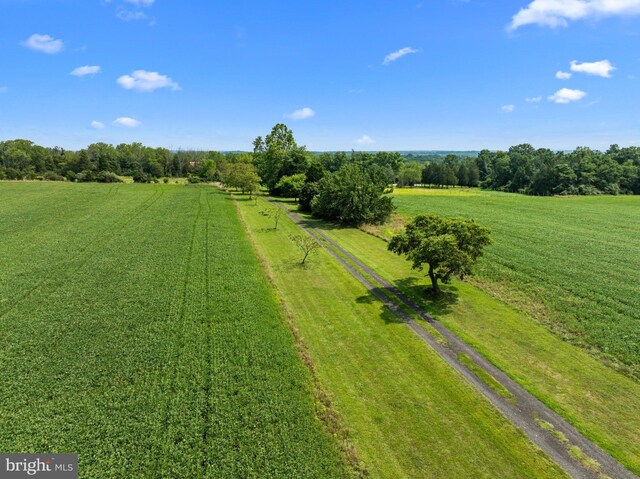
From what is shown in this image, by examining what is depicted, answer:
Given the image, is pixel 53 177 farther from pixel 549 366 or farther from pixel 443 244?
pixel 549 366

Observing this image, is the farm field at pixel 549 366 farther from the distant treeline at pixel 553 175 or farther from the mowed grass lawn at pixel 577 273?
the distant treeline at pixel 553 175

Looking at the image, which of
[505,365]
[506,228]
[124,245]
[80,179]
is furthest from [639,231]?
[80,179]

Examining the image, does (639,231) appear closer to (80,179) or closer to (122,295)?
(122,295)

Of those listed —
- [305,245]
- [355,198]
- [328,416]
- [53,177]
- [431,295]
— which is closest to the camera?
[328,416]

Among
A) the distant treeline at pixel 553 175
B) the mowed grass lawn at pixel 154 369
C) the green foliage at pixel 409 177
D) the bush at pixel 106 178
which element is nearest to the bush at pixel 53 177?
the bush at pixel 106 178

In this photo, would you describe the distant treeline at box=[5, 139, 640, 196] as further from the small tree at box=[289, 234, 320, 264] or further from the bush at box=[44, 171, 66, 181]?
the small tree at box=[289, 234, 320, 264]

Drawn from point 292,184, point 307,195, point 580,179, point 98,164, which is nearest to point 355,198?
point 307,195
